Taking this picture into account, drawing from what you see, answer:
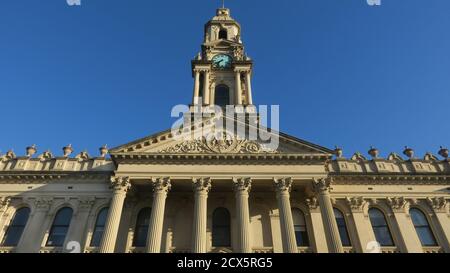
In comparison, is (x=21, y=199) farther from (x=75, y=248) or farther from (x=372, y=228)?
(x=372, y=228)

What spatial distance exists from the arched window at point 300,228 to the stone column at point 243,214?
4453mm

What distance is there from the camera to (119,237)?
2300cm

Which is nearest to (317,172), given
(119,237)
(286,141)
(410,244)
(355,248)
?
(286,141)

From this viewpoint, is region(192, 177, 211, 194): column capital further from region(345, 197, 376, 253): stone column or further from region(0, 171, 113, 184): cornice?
region(345, 197, 376, 253): stone column

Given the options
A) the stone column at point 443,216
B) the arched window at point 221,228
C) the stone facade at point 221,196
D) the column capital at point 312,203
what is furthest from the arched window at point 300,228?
the stone column at point 443,216

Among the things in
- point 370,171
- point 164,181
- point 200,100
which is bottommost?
point 164,181

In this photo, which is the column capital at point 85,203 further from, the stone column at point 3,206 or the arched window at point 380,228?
the arched window at point 380,228

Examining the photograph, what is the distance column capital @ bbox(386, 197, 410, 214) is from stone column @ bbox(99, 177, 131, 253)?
64.6 feet

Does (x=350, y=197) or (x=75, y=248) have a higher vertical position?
(x=350, y=197)

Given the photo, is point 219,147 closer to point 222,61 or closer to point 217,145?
point 217,145

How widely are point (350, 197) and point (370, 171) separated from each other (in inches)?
121
